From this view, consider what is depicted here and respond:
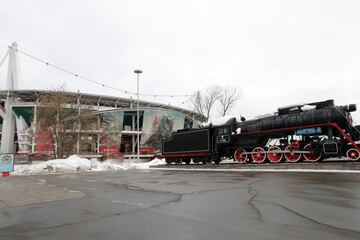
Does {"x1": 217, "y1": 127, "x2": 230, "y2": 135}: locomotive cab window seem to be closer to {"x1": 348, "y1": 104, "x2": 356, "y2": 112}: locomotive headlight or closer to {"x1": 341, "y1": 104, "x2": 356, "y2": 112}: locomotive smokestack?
{"x1": 341, "y1": 104, "x2": 356, "y2": 112}: locomotive smokestack

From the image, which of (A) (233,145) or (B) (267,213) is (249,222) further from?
(A) (233,145)

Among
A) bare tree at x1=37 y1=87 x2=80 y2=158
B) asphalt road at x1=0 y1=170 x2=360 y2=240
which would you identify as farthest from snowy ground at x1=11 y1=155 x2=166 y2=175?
asphalt road at x1=0 y1=170 x2=360 y2=240

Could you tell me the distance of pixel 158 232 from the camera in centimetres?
430

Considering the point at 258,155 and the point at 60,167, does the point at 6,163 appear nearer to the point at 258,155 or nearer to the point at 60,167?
the point at 60,167

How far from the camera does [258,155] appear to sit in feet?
56.3

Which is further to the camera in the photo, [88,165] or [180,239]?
[88,165]

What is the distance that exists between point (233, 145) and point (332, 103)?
6698 mm

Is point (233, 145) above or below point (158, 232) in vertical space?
above

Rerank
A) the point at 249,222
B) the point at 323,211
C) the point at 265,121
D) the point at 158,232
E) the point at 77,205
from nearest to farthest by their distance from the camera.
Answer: the point at 158,232 → the point at 249,222 → the point at 323,211 → the point at 77,205 → the point at 265,121

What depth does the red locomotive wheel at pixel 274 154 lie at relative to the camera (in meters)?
16.1

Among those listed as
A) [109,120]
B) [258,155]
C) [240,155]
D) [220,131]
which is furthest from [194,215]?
[109,120]

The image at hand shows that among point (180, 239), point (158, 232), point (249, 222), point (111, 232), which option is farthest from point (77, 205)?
point (249, 222)

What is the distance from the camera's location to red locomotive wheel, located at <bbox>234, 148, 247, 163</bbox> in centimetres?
1822

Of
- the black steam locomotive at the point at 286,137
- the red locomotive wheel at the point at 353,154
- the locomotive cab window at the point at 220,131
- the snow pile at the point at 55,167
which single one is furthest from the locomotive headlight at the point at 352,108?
the snow pile at the point at 55,167
